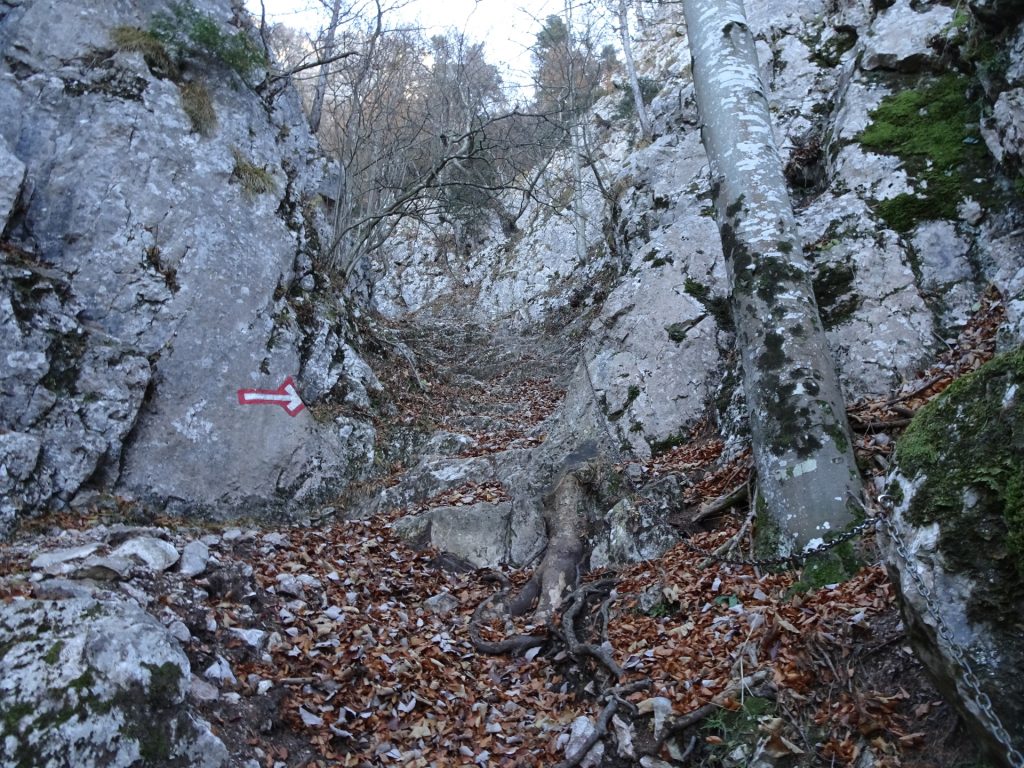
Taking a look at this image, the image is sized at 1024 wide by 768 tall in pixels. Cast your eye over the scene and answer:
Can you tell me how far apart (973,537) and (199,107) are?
10.3 meters

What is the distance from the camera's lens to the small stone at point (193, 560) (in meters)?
5.04

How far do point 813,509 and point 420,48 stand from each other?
16.1m

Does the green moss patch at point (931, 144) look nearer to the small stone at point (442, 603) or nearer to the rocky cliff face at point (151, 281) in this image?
the small stone at point (442, 603)

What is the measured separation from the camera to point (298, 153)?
13.4 metres

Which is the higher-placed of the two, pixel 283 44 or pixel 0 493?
pixel 283 44

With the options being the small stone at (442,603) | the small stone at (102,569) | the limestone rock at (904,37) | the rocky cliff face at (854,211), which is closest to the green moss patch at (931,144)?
the rocky cliff face at (854,211)

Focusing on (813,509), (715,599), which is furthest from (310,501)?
(813,509)

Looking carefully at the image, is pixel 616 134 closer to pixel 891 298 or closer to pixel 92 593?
pixel 891 298

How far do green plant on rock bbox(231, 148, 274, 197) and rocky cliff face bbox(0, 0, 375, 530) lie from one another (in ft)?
0.07

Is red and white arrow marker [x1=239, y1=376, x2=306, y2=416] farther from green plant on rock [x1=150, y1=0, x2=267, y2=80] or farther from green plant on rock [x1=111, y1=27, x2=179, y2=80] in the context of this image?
green plant on rock [x1=150, y1=0, x2=267, y2=80]

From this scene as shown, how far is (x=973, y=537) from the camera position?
2.45m

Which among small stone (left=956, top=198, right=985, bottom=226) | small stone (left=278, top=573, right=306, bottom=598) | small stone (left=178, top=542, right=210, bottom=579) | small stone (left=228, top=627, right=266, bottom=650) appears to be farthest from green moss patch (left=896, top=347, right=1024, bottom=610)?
small stone (left=956, top=198, right=985, bottom=226)

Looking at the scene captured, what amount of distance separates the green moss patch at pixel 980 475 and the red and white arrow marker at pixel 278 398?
24.2 feet

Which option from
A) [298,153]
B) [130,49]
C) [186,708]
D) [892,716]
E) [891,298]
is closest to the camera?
[892,716]
